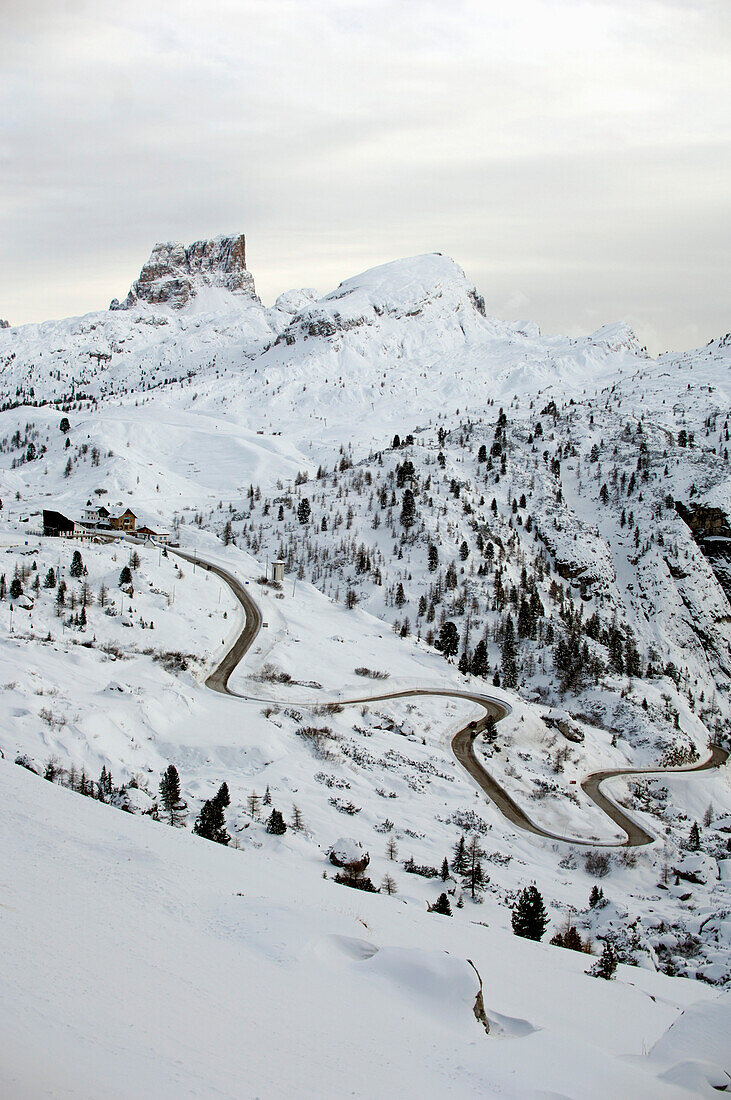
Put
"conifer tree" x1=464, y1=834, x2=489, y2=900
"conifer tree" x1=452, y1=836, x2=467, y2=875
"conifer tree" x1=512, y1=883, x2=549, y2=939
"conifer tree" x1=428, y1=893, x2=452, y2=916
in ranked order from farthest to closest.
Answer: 1. "conifer tree" x1=452, y1=836, x2=467, y2=875
2. "conifer tree" x1=464, y1=834, x2=489, y2=900
3. "conifer tree" x1=512, y1=883, x2=549, y2=939
4. "conifer tree" x1=428, y1=893, x2=452, y2=916

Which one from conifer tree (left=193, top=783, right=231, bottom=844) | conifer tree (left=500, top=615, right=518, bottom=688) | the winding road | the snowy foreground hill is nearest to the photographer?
the snowy foreground hill

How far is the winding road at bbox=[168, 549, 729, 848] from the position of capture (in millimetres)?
45812

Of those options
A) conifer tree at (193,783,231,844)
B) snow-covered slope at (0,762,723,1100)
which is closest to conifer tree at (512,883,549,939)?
snow-covered slope at (0,762,723,1100)

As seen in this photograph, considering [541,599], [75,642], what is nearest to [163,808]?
[75,642]

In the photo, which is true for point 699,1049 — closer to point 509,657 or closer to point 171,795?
point 171,795

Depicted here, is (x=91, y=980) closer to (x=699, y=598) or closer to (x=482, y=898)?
(x=482, y=898)

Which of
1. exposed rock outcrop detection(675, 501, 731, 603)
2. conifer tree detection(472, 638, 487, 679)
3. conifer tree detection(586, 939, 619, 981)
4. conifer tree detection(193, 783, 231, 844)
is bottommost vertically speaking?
conifer tree detection(472, 638, 487, 679)

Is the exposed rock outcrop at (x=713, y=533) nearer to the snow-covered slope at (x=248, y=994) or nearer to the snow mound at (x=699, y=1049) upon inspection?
the snow-covered slope at (x=248, y=994)

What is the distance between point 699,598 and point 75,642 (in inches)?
5396

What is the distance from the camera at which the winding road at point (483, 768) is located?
45812mm

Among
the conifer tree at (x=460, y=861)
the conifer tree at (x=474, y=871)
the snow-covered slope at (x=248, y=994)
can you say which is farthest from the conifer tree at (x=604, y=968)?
the conifer tree at (x=460, y=861)

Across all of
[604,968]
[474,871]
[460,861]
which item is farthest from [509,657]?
[604,968]

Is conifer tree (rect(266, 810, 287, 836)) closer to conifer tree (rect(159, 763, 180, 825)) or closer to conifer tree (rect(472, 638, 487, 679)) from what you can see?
conifer tree (rect(159, 763, 180, 825))

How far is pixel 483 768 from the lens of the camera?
51375 millimetres
